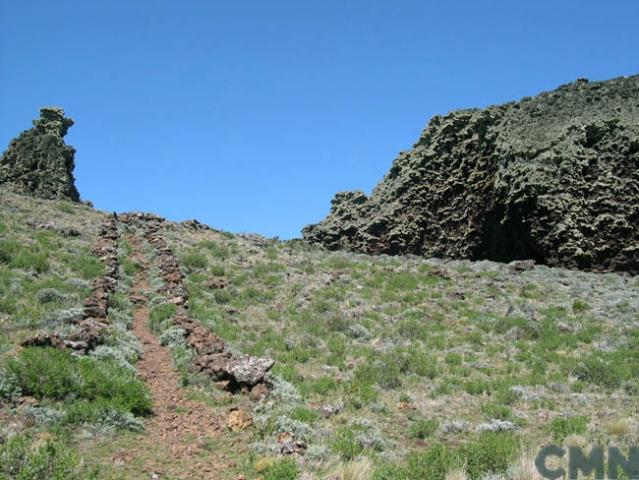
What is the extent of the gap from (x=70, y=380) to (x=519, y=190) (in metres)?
26.1

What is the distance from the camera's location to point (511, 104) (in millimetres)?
37625

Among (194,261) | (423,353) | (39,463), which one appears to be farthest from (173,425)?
(194,261)

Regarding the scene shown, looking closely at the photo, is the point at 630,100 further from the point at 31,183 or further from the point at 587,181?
the point at 31,183

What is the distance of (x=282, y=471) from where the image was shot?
27.8 feet

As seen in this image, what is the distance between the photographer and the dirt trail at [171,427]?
8.78m

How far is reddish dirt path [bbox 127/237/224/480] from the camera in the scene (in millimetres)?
8797

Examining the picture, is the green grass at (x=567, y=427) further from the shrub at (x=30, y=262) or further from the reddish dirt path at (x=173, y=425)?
the shrub at (x=30, y=262)

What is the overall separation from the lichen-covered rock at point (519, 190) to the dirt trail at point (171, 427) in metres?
22.9

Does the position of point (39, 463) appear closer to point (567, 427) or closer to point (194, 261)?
point (567, 427)

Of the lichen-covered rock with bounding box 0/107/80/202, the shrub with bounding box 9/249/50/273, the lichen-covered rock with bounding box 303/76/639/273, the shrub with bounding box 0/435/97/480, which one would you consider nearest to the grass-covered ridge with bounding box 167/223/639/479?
the shrub with bounding box 0/435/97/480

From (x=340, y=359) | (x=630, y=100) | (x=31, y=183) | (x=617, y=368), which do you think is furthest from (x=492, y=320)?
(x=31, y=183)

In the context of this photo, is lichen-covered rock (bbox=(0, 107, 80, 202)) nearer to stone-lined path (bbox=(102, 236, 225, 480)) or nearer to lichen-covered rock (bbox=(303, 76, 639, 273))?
lichen-covered rock (bbox=(303, 76, 639, 273))

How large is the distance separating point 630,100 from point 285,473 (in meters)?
33.2

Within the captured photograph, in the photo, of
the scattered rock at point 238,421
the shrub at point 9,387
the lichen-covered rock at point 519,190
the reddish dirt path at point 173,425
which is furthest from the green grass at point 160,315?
the lichen-covered rock at point 519,190
